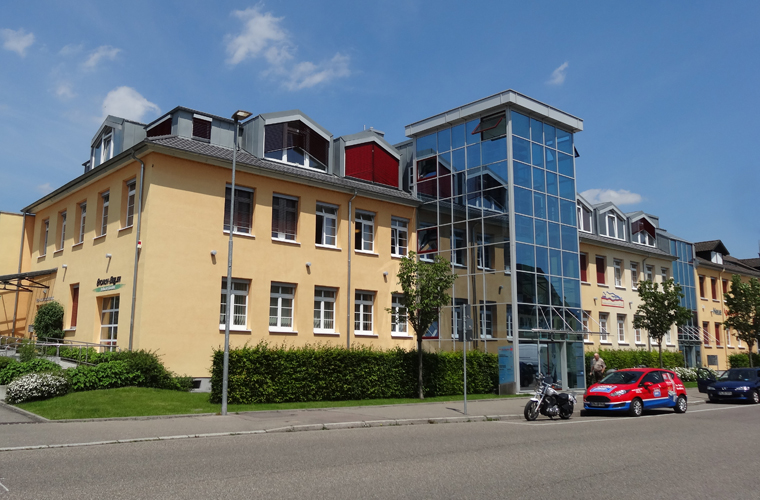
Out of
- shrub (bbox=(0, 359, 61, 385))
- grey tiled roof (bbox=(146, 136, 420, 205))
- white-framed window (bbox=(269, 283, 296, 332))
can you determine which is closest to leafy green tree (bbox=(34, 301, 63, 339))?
shrub (bbox=(0, 359, 61, 385))

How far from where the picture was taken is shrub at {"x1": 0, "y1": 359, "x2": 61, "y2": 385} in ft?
58.1

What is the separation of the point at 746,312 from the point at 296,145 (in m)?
34.2

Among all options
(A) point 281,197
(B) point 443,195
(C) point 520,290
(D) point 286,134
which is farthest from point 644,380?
(D) point 286,134

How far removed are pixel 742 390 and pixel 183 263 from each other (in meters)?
21.8

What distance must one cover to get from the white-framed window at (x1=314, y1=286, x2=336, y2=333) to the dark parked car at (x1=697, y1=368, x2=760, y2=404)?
1546 centimetres

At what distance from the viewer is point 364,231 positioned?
90.0 ft

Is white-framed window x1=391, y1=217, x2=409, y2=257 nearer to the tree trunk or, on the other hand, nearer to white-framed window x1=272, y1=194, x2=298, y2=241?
white-framed window x1=272, y1=194, x2=298, y2=241

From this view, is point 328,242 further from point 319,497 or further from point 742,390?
point 319,497

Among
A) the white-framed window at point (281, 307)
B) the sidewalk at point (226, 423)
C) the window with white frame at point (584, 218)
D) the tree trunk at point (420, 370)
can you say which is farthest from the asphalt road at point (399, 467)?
the window with white frame at point (584, 218)

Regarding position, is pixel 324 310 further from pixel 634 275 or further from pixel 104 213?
pixel 634 275

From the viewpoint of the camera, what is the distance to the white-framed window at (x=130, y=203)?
22688 millimetres

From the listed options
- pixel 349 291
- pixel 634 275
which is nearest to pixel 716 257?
pixel 634 275

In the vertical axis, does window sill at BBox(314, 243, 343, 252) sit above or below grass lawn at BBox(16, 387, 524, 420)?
above

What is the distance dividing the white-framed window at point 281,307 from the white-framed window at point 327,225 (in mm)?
2566
